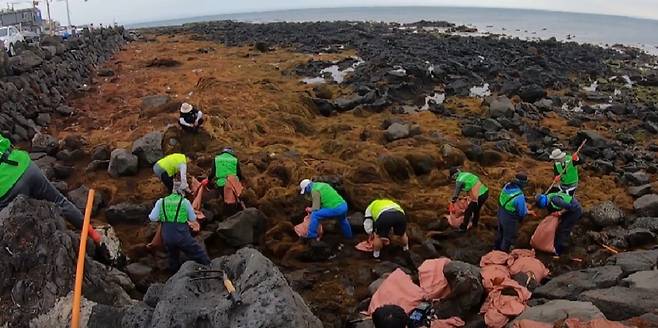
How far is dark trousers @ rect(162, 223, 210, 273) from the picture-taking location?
22.8ft

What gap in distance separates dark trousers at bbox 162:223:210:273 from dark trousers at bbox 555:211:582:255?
226 inches

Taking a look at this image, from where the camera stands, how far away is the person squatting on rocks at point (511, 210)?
8.09m

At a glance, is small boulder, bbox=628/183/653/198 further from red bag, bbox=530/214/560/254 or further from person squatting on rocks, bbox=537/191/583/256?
red bag, bbox=530/214/560/254

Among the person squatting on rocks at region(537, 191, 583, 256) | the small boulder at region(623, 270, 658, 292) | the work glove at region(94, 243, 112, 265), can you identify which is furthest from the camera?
the person squatting on rocks at region(537, 191, 583, 256)

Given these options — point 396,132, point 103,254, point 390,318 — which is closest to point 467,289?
point 390,318

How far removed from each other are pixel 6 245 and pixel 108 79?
62.5 feet

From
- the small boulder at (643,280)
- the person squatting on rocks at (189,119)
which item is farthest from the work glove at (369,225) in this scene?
the person squatting on rocks at (189,119)

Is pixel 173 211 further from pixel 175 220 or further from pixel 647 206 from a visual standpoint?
pixel 647 206

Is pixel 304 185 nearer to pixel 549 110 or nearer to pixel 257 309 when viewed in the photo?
pixel 257 309

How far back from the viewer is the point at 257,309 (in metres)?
3.94

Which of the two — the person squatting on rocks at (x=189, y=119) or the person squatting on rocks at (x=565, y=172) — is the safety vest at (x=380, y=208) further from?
the person squatting on rocks at (x=189, y=119)

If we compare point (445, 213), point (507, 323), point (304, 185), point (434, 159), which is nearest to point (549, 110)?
point (434, 159)

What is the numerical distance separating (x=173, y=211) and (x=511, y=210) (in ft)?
16.9

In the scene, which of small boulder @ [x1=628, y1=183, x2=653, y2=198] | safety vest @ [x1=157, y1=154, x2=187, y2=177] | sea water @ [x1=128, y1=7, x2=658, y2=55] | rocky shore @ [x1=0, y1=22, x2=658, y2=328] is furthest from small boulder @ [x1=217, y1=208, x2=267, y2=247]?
sea water @ [x1=128, y1=7, x2=658, y2=55]
